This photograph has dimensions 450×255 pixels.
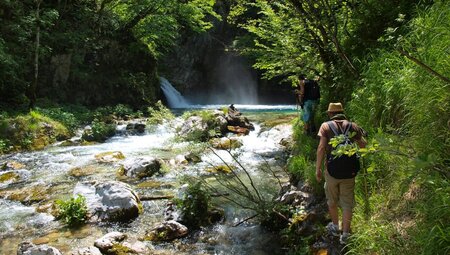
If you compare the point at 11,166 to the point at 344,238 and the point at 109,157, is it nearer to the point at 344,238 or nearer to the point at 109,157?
the point at 109,157

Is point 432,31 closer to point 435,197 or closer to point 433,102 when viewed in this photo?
point 433,102

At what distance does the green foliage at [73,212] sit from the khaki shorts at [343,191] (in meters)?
4.44

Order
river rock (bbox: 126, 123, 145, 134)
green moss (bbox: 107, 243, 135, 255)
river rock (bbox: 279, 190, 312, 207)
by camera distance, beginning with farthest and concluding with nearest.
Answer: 1. river rock (bbox: 126, 123, 145, 134)
2. river rock (bbox: 279, 190, 312, 207)
3. green moss (bbox: 107, 243, 135, 255)

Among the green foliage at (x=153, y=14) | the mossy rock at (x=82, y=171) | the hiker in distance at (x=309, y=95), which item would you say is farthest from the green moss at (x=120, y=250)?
the green foliage at (x=153, y=14)

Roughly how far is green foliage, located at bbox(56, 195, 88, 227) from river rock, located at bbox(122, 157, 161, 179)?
2.66 meters

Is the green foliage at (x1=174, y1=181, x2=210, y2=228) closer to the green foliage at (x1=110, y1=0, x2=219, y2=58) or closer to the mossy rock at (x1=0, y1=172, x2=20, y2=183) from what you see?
the mossy rock at (x1=0, y1=172, x2=20, y2=183)

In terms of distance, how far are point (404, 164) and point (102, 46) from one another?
20.6 meters

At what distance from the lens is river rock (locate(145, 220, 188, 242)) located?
19.4ft

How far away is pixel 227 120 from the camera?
1666 centimetres

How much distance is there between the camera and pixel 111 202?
6922mm

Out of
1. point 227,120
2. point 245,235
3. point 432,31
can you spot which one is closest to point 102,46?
point 227,120

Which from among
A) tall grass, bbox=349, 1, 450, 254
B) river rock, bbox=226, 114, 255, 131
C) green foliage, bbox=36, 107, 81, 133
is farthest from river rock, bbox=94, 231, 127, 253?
river rock, bbox=226, 114, 255, 131

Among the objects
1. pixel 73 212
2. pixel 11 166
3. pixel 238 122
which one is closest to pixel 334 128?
pixel 73 212

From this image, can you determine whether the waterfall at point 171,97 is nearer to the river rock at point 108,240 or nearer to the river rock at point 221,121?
the river rock at point 221,121
